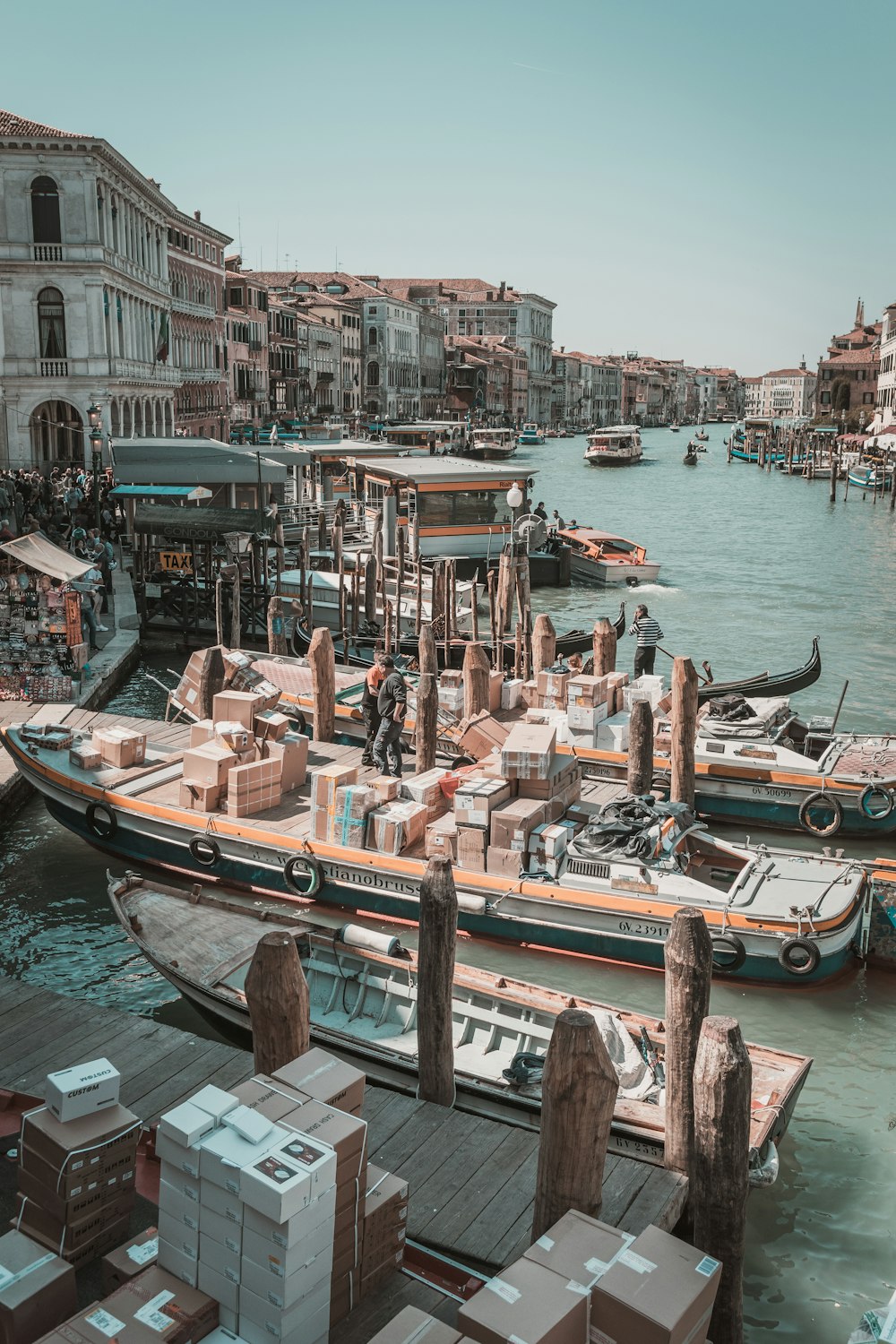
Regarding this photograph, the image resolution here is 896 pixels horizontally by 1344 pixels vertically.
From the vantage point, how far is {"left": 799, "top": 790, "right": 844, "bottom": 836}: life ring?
→ 511 inches

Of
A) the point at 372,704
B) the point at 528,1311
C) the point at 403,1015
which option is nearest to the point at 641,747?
the point at 372,704

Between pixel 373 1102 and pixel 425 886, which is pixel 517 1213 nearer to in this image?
pixel 373 1102

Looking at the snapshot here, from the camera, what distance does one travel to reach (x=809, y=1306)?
655cm

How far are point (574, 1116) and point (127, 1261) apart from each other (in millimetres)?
1837

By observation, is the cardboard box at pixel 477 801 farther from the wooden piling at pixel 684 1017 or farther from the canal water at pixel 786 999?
the wooden piling at pixel 684 1017

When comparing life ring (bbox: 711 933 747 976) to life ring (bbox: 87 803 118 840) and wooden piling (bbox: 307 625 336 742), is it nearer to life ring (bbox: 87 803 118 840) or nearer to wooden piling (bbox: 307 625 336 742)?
life ring (bbox: 87 803 118 840)

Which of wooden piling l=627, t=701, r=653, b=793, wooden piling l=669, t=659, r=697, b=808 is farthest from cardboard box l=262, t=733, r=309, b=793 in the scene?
wooden piling l=669, t=659, r=697, b=808

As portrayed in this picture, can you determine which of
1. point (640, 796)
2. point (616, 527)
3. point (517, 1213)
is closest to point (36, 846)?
point (640, 796)

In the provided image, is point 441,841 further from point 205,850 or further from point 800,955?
point 800,955

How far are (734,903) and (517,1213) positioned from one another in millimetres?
4540

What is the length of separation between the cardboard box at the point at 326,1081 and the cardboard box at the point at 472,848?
5.37m

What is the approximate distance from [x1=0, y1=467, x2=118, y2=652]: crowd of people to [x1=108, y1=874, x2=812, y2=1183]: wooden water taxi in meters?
8.87

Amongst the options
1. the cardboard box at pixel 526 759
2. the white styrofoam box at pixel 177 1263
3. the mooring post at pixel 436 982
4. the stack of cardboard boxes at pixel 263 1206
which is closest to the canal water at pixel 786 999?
the cardboard box at pixel 526 759

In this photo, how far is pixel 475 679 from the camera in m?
14.3
